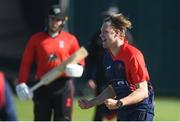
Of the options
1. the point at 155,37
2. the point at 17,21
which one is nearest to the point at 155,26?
the point at 155,37

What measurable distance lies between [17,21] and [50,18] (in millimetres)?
7733

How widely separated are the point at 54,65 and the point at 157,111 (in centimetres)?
499

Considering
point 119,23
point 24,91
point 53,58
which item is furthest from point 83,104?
point 24,91

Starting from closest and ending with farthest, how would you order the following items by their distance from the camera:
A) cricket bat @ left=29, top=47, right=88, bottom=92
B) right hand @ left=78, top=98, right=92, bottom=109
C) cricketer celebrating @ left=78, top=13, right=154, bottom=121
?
cricketer celebrating @ left=78, top=13, right=154, bottom=121 < right hand @ left=78, top=98, right=92, bottom=109 < cricket bat @ left=29, top=47, right=88, bottom=92

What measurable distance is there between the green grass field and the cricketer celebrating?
6.21 metres

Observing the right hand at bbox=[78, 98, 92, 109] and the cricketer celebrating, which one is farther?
the right hand at bbox=[78, 98, 92, 109]

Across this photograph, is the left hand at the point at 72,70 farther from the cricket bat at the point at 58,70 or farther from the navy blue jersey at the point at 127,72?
the navy blue jersey at the point at 127,72

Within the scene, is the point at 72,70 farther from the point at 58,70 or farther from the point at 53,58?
the point at 53,58

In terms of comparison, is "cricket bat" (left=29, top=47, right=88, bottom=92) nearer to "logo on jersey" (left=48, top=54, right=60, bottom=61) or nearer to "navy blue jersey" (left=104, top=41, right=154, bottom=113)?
"logo on jersey" (left=48, top=54, right=60, bottom=61)

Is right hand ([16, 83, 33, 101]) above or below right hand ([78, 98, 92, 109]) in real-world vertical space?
below

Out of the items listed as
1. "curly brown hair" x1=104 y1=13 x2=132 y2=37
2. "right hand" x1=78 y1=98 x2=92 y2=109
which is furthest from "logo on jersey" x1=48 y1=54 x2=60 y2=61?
"curly brown hair" x1=104 y1=13 x2=132 y2=37

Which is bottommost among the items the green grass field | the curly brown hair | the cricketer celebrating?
the green grass field

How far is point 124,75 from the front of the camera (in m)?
8.36

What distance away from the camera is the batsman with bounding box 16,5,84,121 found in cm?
1151
